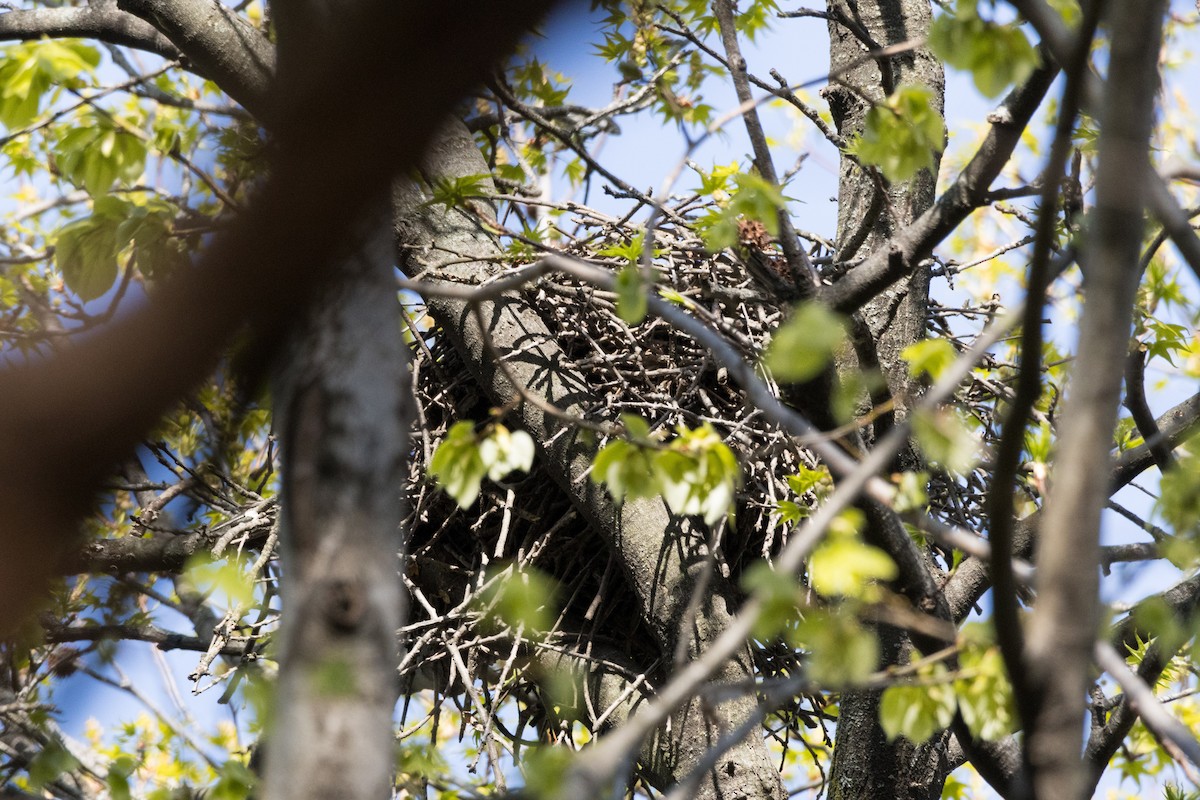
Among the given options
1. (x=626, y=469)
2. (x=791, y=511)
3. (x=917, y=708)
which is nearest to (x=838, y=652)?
(x=917, y=708)

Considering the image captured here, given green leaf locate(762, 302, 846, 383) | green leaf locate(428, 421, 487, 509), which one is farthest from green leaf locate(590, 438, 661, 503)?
green leaf locate(762, 302, 846, 383)

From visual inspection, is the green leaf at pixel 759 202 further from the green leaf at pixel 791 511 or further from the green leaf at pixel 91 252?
the green leaf at pixel 91 252

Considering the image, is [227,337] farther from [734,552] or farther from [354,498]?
[734,552]

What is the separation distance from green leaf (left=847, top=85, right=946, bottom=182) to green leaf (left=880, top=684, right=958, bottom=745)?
839mm

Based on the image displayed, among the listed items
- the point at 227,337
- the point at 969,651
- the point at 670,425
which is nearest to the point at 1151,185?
the point at 969,651

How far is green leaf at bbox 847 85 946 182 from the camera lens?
5.75 ft

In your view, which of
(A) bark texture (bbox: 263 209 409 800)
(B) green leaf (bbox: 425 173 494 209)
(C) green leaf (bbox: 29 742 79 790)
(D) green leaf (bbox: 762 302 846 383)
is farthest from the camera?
(B) green leaf (bbox: 425 173 494 209)

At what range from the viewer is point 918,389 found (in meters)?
2.67

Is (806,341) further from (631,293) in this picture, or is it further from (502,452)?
(502,452)

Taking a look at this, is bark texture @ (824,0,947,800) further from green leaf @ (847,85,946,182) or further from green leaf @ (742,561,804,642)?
green leaf @ (742,561,804,642)

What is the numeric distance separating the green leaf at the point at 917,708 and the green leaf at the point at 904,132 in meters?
0.84

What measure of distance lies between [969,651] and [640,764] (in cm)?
130

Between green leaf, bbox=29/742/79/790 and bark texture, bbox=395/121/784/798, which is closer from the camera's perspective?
green leaf, bbox=29/742/79/790

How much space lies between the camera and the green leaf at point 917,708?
4.96 ft
